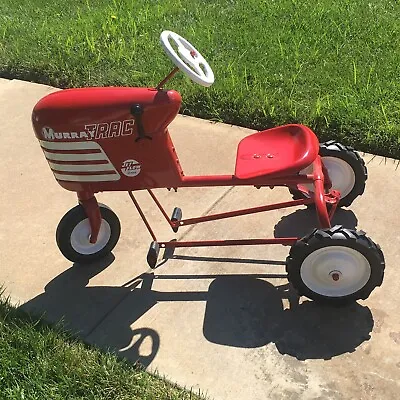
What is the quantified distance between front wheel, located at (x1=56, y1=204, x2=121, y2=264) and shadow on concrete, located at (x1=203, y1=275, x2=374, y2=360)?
0.53 metres

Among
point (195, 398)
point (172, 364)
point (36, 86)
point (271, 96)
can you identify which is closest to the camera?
point (195, 398)

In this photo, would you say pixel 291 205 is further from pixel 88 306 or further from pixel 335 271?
pixel 88 306

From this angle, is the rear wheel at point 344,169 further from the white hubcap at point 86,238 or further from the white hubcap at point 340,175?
the white hubcap at point 86,238

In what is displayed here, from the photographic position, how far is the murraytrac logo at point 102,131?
2592mm

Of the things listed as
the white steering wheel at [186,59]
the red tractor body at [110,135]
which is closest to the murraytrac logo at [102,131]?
the red tractor body at [110,135]

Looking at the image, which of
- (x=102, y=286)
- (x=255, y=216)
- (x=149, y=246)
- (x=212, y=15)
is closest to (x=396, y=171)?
(x=255, y=216)

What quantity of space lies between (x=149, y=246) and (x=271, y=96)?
145 cm

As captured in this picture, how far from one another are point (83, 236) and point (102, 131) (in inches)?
22.3

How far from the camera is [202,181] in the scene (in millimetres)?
2760

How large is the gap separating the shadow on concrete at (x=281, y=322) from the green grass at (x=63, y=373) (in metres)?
0.35

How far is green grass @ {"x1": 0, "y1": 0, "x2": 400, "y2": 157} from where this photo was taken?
3.96 meters

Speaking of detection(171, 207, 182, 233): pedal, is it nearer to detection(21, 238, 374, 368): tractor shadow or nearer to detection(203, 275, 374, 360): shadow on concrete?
detection(21, 238, 374, 368): tractor shadow

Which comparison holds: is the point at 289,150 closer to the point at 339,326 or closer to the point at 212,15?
the point at 339,326

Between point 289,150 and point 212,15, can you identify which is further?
point 212,15
